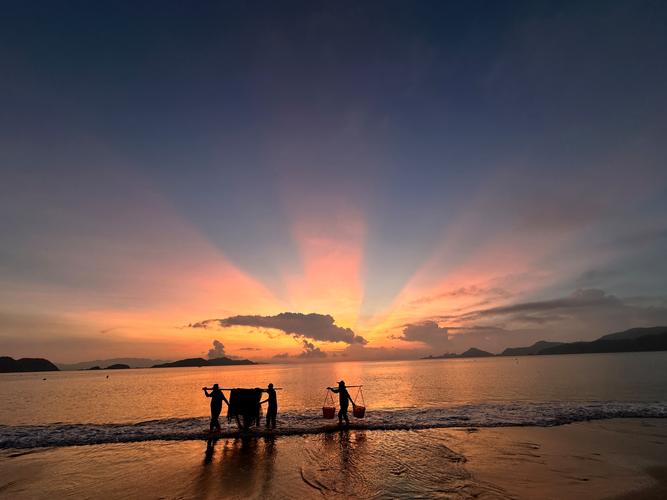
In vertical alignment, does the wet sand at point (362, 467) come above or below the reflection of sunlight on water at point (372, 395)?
above

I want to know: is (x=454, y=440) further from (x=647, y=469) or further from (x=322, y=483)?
(x=322, y=483)

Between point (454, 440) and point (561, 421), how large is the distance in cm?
1124

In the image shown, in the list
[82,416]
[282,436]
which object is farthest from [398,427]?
[82,416]

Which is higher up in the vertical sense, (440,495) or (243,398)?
(243,398)

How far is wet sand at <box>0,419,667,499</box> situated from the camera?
1283cm

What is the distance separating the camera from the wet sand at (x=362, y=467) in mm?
12828

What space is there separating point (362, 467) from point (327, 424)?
10.1 m

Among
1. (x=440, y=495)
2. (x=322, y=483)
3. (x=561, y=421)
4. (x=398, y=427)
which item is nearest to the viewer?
(x=440, y=495)

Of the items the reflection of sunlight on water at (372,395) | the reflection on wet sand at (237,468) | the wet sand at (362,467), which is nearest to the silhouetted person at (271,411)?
the reflection on wet sand at (237,468)

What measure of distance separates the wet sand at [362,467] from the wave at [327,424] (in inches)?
63.1

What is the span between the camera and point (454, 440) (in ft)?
67.5

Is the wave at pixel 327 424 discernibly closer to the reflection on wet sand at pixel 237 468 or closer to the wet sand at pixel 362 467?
the wet sand at pixel 362 467

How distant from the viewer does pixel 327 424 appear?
2486cm

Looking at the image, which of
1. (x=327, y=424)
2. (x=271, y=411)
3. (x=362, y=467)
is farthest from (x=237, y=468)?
(x=327, y=424)
